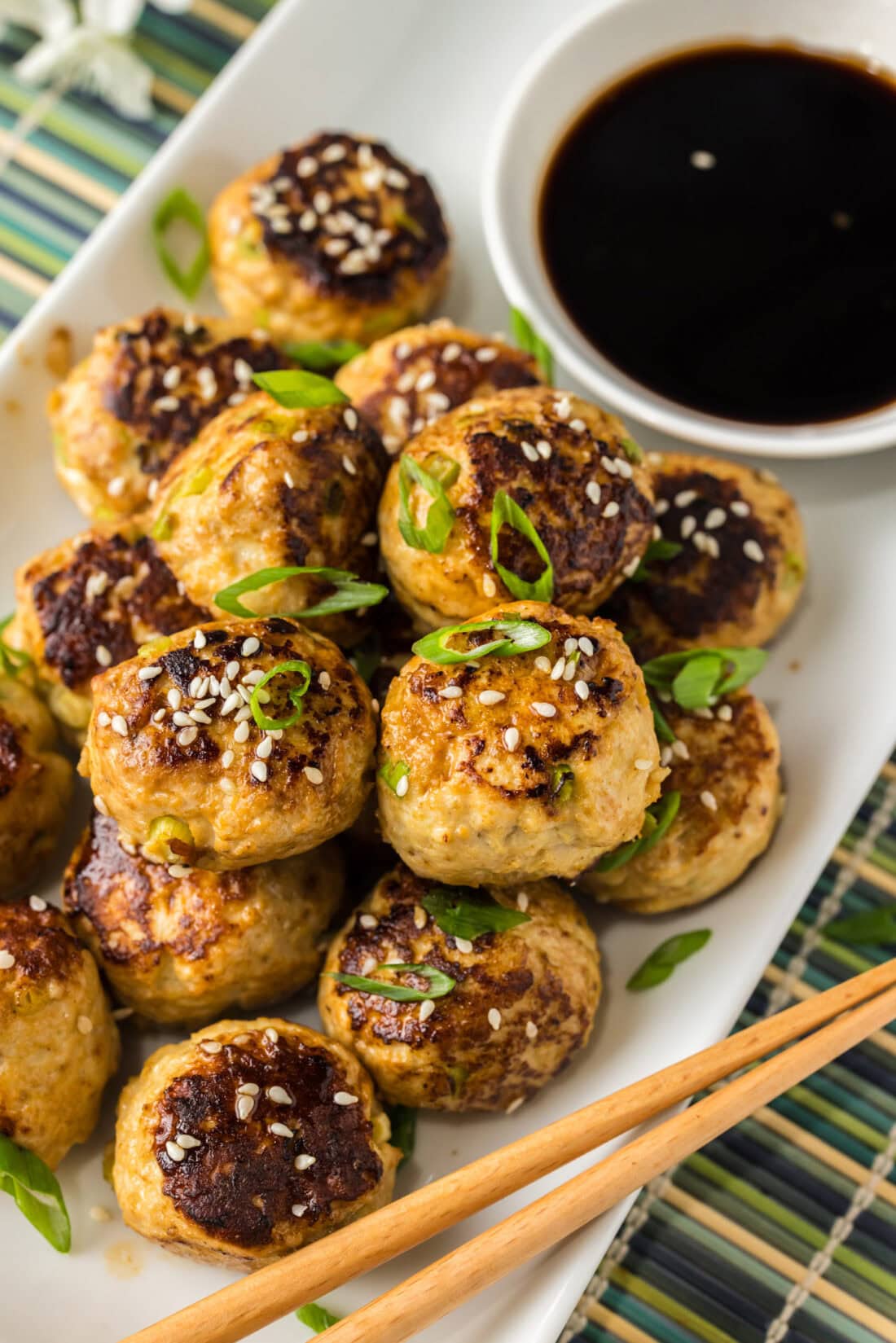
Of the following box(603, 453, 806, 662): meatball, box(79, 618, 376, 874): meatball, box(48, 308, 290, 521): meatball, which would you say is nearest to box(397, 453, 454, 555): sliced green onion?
box(79, 618, 376, 874): meatball

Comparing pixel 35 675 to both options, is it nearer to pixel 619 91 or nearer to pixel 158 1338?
pixel 158 1338

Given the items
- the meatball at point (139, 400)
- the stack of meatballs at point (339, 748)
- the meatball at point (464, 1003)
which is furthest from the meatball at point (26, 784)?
the meatball at point (464, 1003)

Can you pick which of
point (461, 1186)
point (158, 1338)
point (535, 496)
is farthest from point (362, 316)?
point (158, 1338)

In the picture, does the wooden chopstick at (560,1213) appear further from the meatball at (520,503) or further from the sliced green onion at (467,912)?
the meatball at (520,503)

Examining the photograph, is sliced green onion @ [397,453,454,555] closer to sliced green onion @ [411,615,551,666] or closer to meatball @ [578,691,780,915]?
sliced green onion @ [411,615,551,666]

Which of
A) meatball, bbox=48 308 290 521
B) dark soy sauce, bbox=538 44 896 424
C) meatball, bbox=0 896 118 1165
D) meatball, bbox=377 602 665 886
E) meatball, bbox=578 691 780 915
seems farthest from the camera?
dark soy sauce, bbox=538 44 896 424

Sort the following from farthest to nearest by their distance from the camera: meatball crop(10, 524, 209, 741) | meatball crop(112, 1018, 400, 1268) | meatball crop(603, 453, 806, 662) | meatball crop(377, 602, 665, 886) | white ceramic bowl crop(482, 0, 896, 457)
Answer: white ceramic bowl crop(482, 0, 896, 457) < meatball crop(603, 453, 806, 662) < meatball crop(10, 524, 209, 741) < meatball crop(112, 1018, 400, 1268) < meatball crop(377, 602, 665, 886)
